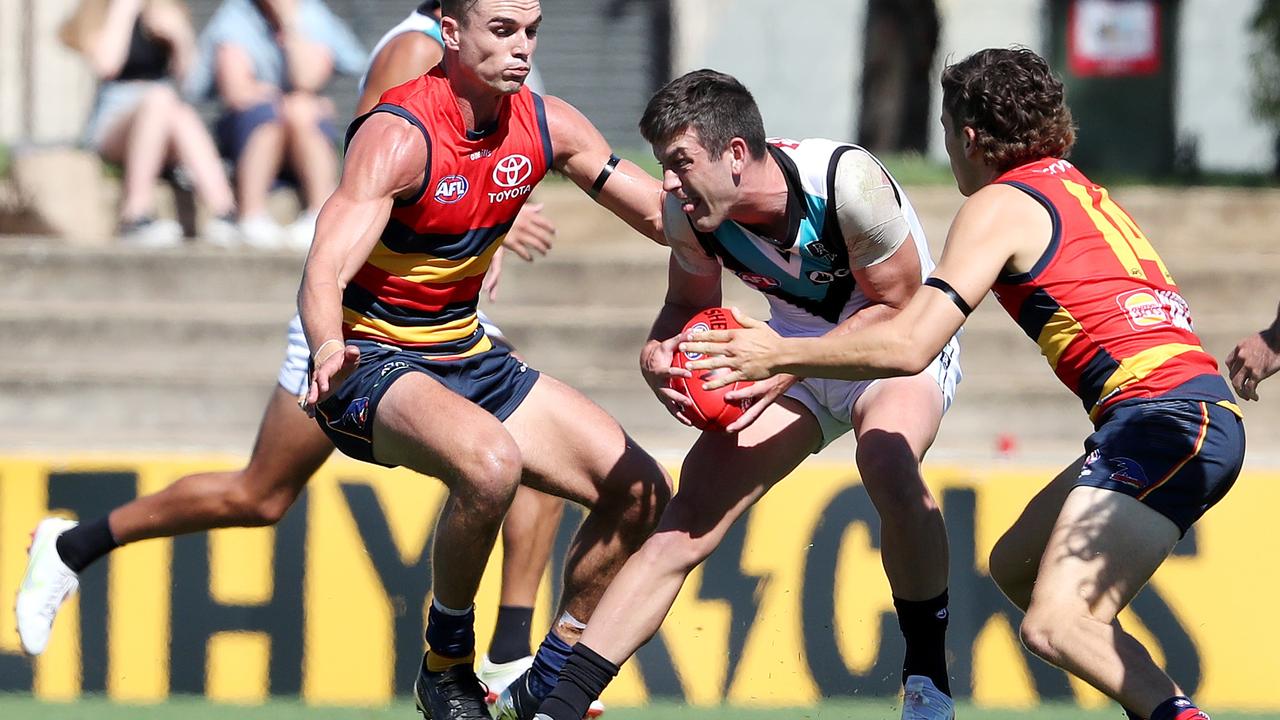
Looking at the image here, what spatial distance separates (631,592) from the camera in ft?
15.8

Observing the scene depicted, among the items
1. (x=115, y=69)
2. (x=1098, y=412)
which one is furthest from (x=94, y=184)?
(x=1098, y=412)

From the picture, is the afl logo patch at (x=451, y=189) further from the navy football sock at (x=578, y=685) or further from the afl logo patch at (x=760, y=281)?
the navy football sock at (x=578, y=685)

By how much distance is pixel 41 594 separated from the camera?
585cm

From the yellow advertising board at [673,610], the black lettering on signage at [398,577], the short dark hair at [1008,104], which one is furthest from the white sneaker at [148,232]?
the short dark hair at [1008,104]

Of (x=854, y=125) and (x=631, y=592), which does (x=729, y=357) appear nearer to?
(x=631, y=592)

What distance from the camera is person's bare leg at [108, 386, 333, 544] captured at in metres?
5.57

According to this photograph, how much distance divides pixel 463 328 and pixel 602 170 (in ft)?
2.16

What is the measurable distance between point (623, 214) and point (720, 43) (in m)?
9.52

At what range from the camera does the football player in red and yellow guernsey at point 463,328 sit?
4.70 meters

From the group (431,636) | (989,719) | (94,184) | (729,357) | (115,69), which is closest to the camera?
(729,357)

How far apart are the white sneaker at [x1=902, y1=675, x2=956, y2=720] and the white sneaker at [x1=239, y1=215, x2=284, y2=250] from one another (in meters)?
5.32

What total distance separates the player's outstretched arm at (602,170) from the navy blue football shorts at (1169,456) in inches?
62.3

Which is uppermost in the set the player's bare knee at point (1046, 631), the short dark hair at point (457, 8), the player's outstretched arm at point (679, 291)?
the short dark hair at point (457, 8)

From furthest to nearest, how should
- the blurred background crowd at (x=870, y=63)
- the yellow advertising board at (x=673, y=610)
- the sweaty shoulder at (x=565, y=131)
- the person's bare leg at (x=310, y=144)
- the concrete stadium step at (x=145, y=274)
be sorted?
the blurred background crowd at (x=870, y=63)
the person's bare leg at (x=310, y=144)
the concrete stadium step at (x=145, y=274)
the yellow advertising board at (x=673, y=610)
the sweaty shoulder at (x=565, y=131)
